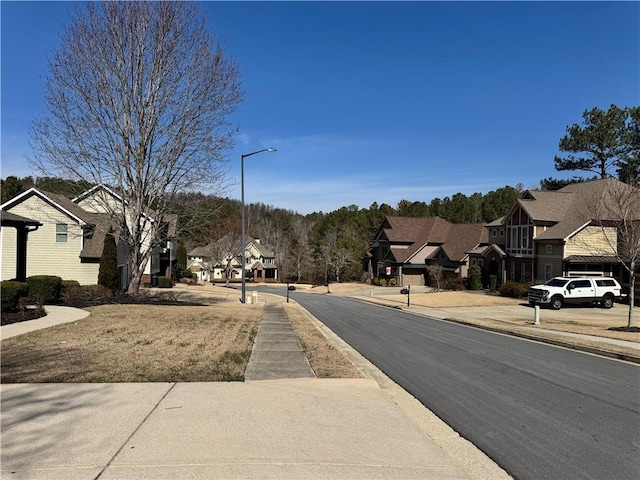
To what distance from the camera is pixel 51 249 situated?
30.5m

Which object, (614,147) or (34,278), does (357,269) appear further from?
(34,278)

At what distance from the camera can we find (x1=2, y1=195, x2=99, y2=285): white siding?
97.8ft

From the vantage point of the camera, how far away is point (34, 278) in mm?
18672

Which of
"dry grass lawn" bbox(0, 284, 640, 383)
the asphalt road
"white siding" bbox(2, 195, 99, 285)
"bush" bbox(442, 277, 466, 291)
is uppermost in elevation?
"white siding" bbox(2, 195, 99, 285)

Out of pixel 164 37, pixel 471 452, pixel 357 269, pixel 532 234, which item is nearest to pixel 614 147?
pixel 532 234

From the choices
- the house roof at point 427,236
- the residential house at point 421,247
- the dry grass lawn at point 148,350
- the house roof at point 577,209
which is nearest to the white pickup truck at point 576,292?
the house roof at point 577,209

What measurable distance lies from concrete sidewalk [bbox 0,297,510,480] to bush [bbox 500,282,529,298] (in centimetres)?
3243

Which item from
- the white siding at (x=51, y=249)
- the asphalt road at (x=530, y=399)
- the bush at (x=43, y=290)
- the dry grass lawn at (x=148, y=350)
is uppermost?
the white siding at (x=51, y=249)

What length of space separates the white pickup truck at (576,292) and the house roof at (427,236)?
22.9 metres

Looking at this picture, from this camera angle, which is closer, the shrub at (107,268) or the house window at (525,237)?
the shrub at (107,268)

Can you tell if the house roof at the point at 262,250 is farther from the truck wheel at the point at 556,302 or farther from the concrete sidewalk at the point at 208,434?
the concrete sidewalk at the point at 208,434

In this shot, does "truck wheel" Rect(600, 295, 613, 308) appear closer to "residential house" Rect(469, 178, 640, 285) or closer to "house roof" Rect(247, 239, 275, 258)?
"residential house" Rect(469, 178, 640, 285)

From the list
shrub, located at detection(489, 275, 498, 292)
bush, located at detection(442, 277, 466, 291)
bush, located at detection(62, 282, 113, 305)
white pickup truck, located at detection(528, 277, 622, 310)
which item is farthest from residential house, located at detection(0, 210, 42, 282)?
bush, located at detection(442, 277, 466, 291)

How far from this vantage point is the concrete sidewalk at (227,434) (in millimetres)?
4520
